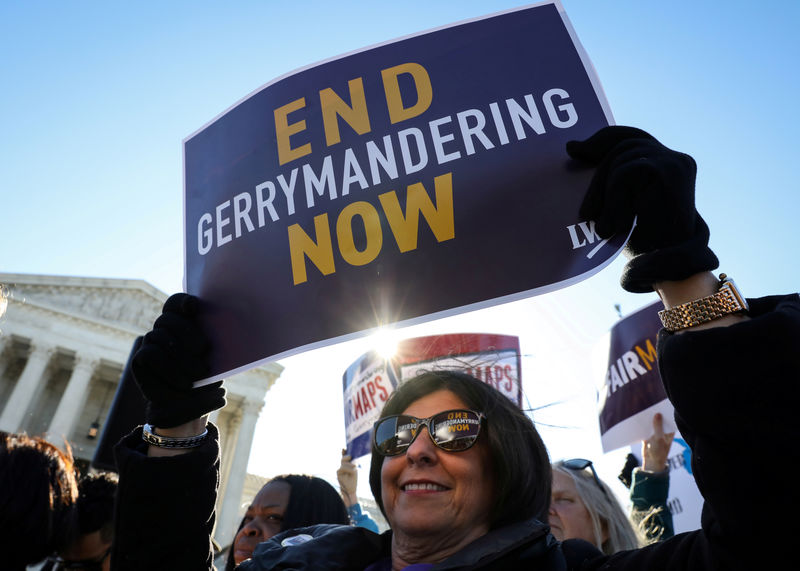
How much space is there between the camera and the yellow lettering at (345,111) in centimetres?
204

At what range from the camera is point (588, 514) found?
277 cm

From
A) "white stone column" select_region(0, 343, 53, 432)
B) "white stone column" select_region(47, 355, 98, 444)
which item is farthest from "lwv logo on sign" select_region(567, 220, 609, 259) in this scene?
"white stone column" select_region(0, 343, 53, 432)

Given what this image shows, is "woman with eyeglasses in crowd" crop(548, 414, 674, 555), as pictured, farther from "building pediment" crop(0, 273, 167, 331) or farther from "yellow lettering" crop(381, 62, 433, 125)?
"building pediment" crop(0, 273, 167, 331)

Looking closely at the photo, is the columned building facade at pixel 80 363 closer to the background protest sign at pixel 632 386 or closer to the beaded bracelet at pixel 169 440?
Answer: the background protest sign at pixel 632 386

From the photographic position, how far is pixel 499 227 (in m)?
1.69

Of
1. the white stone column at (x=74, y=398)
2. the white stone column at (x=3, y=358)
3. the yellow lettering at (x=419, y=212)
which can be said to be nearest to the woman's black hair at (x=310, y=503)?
the yellow lettering at (x=419, y=212)

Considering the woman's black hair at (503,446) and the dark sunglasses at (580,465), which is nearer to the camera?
the woman's black hair at (503,446)

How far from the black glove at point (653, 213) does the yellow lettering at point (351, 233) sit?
69 centimetres

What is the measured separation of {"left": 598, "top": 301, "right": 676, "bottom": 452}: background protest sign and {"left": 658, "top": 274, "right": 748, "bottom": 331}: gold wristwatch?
9.74ft

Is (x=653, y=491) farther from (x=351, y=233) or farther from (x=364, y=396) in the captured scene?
(x=364, y=396)

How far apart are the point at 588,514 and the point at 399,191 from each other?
1912 millimetres

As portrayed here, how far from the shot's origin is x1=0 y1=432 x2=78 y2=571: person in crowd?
6.93ft

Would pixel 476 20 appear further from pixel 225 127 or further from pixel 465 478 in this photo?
pixel 465 478

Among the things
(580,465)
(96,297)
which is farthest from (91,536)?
(96,297)
